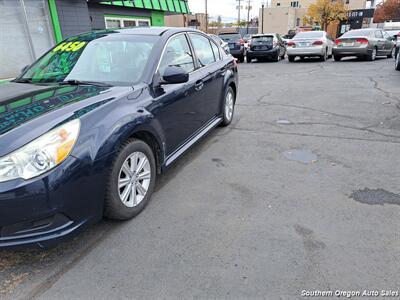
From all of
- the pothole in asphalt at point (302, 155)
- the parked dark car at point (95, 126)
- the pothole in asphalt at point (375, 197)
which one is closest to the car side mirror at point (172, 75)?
the parked dark car at point (95, 126)

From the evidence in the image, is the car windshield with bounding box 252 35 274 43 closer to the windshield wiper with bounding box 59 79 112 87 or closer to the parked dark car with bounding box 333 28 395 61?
the parked dark car with bounding box 333 28 395 61

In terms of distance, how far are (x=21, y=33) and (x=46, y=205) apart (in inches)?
340

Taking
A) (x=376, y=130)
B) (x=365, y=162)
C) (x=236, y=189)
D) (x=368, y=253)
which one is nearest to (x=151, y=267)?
(x=236, y=189)

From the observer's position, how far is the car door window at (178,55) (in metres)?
3.61

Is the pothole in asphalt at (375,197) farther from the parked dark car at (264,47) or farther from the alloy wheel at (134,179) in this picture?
the parked dark car at (264,47)

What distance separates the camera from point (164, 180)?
385 centimetres

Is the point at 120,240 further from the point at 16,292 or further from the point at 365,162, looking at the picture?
the point at 365,162

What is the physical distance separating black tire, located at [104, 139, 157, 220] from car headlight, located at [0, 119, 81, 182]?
1.45 feet

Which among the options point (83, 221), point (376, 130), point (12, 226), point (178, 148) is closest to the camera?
point (12, 226)

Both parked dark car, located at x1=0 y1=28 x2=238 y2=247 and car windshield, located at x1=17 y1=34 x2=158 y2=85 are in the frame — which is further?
car windshield, located at x1=17 y1=34 x2=158 y2=85

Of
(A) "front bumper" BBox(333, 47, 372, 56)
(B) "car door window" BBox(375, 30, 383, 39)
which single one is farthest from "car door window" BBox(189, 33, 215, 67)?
(B) "car door window" BBox(375, 30, 383, 39)

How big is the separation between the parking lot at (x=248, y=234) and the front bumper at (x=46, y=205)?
1.14 feet

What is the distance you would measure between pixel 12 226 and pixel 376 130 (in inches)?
210

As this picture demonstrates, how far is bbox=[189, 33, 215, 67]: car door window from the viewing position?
4.47 metres
